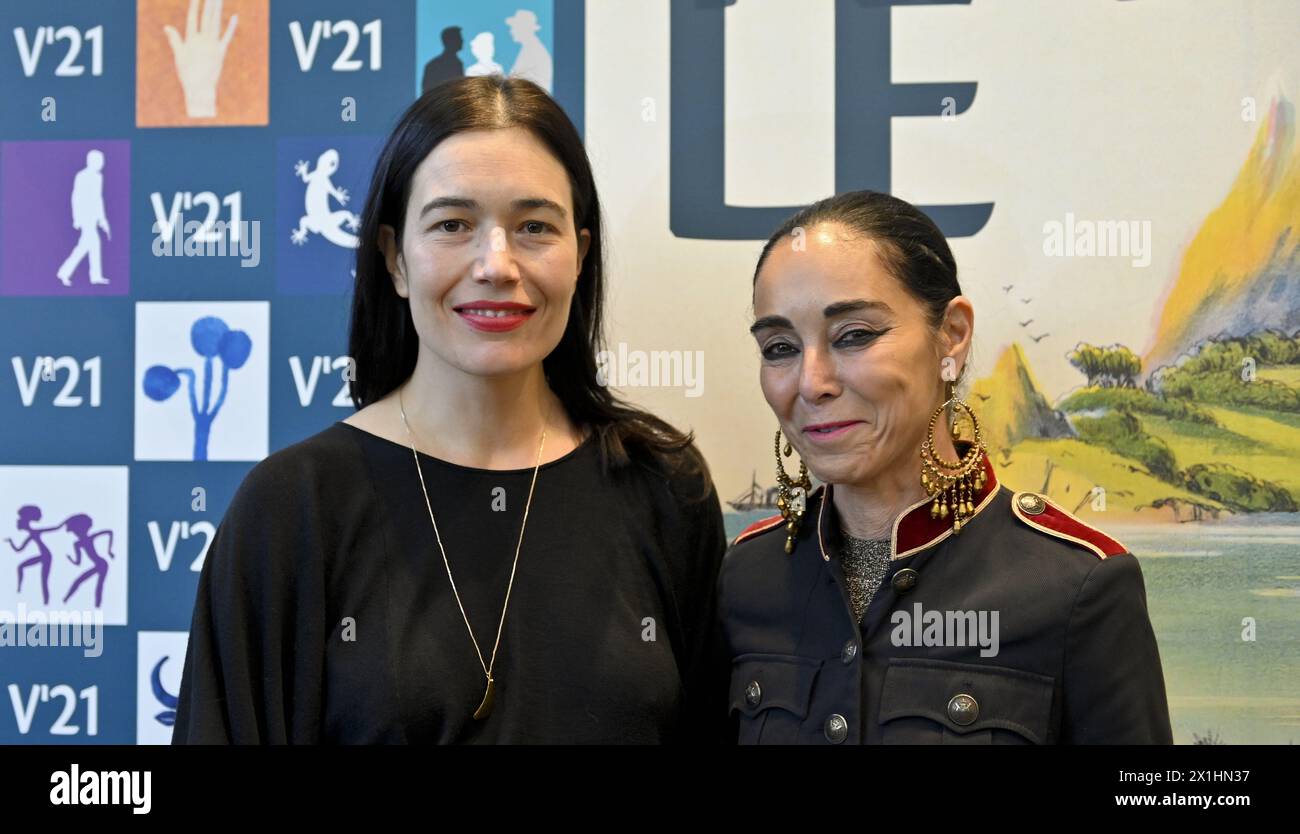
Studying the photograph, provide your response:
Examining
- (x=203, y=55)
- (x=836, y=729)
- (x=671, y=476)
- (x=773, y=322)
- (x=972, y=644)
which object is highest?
(x=203, y=55)

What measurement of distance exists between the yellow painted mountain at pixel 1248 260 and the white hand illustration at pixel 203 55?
223cm

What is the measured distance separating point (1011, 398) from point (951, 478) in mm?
845

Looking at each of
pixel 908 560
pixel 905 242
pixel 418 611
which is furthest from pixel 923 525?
pixel 418 611

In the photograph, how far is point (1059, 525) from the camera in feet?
5.97

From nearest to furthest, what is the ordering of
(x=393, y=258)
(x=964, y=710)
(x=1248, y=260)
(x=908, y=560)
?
(x=964, y=710) → (x=908, y=560) → (x=393, y=258) → (x=1248, y=260)

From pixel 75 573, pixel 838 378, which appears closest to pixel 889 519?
pixel 838 378

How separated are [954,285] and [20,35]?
233 cm

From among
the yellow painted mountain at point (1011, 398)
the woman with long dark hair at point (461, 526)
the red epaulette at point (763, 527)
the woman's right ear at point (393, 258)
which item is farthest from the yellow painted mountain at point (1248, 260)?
the woman's right ear at point (393, 258)

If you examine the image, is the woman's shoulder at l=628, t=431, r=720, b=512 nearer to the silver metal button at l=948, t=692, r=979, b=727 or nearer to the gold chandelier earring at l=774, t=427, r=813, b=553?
the gold chandelier earring at l=774, t=427, r=813, b=553

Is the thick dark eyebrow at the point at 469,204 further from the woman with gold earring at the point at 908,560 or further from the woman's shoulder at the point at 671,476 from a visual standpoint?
the woman's shoulder at the point at 671,476

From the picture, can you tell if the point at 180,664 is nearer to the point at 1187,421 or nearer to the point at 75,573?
the point at 75,573

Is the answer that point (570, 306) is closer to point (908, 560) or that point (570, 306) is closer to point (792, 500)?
point (792, 500)

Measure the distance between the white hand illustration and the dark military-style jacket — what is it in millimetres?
1797

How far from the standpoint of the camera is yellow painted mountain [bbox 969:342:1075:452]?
262cm
